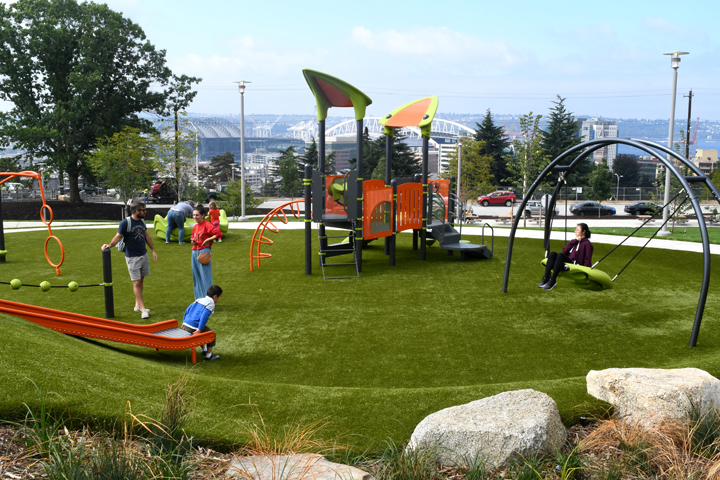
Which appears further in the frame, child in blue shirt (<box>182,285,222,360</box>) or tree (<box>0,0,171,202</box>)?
tree (<box>0,0,171,202</box>)

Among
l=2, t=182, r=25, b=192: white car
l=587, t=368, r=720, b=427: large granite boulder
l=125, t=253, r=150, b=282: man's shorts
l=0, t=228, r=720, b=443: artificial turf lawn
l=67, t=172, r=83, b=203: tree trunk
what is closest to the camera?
l=587, t=368, r=720, b=427: large granite boulder

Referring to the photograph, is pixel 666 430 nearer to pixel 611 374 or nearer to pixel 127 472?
pixel 611 374

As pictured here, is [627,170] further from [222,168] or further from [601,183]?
[222,168]

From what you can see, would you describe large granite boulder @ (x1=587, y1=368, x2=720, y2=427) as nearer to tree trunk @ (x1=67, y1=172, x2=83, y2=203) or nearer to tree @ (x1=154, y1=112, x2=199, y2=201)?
tree @ (x1=154, y1=112, x2=199, y2=201)

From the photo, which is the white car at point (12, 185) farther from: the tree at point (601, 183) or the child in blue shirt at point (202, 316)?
the tree at point (601, 183)

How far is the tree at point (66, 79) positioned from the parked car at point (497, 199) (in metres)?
29.1

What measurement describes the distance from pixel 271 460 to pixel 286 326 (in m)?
4.83

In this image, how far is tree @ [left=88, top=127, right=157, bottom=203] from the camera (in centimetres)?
2830

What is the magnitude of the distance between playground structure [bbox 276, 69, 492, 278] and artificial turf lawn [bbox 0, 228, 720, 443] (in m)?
Result: 0.70

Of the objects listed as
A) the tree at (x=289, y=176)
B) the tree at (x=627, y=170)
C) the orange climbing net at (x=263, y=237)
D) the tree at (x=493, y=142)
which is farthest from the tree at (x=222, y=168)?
the orange climbing net at (x=263, y=237)

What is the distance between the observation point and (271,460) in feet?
12.6

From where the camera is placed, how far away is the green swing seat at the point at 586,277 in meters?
8.23

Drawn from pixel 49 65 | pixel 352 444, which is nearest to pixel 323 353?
pixel 352 444

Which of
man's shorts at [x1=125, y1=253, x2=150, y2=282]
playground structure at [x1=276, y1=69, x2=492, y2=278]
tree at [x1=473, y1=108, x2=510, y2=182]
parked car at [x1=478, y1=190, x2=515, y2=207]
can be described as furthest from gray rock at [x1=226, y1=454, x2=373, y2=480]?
tree at [x1=473, y1=108, x2=510, y2=182]
